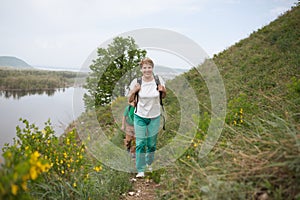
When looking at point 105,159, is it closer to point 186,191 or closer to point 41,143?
point 41,143

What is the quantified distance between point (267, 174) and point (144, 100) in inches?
93.5

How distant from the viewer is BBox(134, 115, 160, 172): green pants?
4.12 meters

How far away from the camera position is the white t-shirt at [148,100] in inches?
A: 156

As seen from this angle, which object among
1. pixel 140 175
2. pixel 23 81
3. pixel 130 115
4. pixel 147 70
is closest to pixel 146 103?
pixel 147 70

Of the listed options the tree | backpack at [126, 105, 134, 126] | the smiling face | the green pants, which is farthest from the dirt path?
the tree

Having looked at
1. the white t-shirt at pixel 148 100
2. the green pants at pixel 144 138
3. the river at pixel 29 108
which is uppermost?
the white t-shirt at pixel 148 100

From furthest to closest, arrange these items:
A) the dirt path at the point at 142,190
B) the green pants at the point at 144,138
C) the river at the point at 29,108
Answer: the river at the point at 29,108 → the green pants at the point at 144,138 → the dirt path at the point at 142,190

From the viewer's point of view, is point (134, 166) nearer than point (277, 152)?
No

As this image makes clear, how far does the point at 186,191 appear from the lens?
7.88 ft

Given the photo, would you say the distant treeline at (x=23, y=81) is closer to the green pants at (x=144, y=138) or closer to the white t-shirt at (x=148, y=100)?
the green pants at (x=144, y=138)

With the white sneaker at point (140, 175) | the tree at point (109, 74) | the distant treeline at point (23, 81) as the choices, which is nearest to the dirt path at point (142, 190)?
the white sneaker at point (140, 175)

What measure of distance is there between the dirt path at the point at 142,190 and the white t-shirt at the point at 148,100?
1276mm

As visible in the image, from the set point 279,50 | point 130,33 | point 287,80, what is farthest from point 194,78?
point 130,33

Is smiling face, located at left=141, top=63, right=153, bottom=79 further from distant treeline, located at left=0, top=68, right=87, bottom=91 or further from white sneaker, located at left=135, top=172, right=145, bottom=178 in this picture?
distant treeline, located at left=0, top=68, right=87, bottom=91
